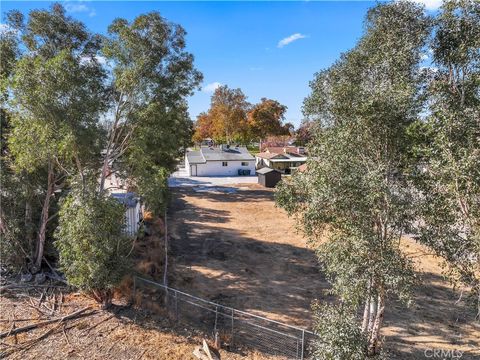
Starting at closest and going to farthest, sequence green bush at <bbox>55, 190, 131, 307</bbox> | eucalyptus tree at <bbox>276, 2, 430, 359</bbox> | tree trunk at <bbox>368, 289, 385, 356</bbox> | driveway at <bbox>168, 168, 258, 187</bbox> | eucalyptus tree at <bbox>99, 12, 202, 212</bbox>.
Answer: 1. eucalyptus tree at <bbox>276, 2, 430, 359</bbox>
2. tree trunk at <bbox>368, 289, 385, 356</bbox>
3. green bush at <bbox>55, 190, 131, 307</bbox>
4. eucalyptus tree at <bbox>99, 12, 202, 212</bbox>
5. driveway at <bbox>168, 168, 258, 187</bbox>

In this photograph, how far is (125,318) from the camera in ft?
39.0

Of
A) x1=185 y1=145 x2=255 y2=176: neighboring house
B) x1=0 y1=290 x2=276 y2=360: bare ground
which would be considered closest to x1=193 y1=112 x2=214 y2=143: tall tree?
x1=185 y1=145 x2=255 y2=176: neighboring house

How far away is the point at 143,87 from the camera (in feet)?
47.4

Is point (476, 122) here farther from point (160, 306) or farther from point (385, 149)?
point (160, 306)

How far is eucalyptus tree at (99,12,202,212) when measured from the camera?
1367cm

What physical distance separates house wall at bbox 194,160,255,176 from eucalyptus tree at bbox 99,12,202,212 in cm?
3514

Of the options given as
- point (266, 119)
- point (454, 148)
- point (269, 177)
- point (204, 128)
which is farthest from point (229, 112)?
point (454, 148)

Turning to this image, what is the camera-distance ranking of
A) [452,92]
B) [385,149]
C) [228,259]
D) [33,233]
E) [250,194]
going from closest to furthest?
1. [452,92]
2. [385,149]
3. [33,233]
4. [228,259]
5. [250,194]

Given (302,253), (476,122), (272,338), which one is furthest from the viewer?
(302,253)

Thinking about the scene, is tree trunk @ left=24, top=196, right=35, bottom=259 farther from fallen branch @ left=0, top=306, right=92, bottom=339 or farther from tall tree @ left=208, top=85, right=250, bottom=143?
tall tree @ left=208, top=85, right=250, bottom=143

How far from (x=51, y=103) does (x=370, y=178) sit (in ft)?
36.0

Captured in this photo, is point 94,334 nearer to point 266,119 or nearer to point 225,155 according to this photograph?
point 225,155

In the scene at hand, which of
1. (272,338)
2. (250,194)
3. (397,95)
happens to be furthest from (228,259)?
(250,194)

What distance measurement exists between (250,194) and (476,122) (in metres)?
31.1
